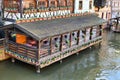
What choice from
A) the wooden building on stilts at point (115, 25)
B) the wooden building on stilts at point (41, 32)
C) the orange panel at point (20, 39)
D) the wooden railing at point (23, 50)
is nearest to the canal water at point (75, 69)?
the wooden building on stilts at point (41, 32)

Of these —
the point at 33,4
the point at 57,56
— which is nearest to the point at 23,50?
the point at 57,56

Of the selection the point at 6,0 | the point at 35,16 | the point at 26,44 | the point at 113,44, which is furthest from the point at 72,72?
the point at 113,44

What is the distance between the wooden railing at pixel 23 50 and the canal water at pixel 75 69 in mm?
1497

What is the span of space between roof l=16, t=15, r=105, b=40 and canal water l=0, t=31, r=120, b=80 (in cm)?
352

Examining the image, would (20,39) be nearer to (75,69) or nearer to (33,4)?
(33,4)

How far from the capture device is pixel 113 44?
105 feet

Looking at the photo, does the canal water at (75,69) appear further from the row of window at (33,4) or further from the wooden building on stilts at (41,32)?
the row of window at (33,4)

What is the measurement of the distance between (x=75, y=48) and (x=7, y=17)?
25.6 feet

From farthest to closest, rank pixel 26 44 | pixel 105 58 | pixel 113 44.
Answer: pixel 113 44 → pixel 105 58 → pixel 26 44

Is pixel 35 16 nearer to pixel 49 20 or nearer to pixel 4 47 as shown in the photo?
pixel 49 20

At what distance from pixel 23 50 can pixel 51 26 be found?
3.77m

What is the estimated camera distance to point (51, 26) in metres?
21.4

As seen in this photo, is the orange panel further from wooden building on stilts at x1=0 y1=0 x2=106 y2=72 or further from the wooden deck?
the wooden deck

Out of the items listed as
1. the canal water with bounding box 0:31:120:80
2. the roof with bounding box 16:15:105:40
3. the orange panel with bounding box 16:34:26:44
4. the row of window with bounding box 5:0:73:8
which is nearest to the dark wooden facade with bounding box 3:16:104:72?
the roof with bounding box 16:15:105:40
